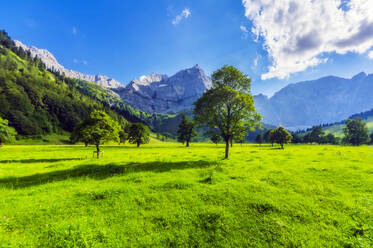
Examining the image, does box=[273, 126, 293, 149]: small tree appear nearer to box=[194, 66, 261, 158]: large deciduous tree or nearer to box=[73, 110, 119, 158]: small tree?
box=[194, 66, 261, 158]: large deciduous tree

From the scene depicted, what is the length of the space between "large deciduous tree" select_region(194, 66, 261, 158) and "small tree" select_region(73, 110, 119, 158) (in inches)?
701

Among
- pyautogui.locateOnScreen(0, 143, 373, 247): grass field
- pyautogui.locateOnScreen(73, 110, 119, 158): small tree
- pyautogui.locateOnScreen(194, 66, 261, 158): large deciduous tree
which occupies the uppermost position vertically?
pyautogui.locateOnScreen(194, 66, 261, 158): large deciduous tree

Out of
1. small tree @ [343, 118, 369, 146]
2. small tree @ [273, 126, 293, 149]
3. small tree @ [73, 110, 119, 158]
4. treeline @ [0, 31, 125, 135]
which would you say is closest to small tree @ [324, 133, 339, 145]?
small tree @ [343, 118, 369, 146]

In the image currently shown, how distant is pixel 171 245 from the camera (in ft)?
21.2

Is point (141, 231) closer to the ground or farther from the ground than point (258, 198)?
closer to the ground

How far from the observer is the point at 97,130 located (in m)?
28.3

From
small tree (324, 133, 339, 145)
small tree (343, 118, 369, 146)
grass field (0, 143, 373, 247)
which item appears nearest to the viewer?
grass field (0, 143, 373, 247)

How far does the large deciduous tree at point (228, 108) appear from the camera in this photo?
2581 centimetres

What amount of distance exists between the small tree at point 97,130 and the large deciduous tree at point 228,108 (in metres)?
17.8

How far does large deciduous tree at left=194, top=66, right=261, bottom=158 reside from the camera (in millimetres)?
25812

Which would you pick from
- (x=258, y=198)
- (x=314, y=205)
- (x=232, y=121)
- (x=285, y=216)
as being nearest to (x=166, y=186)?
(x=258, y=198)

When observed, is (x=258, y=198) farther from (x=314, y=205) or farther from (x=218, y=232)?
(x=218, y=232)

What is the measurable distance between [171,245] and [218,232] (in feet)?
7.63

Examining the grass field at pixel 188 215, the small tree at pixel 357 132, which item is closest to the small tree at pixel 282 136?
the small tree at pixel 357 132
